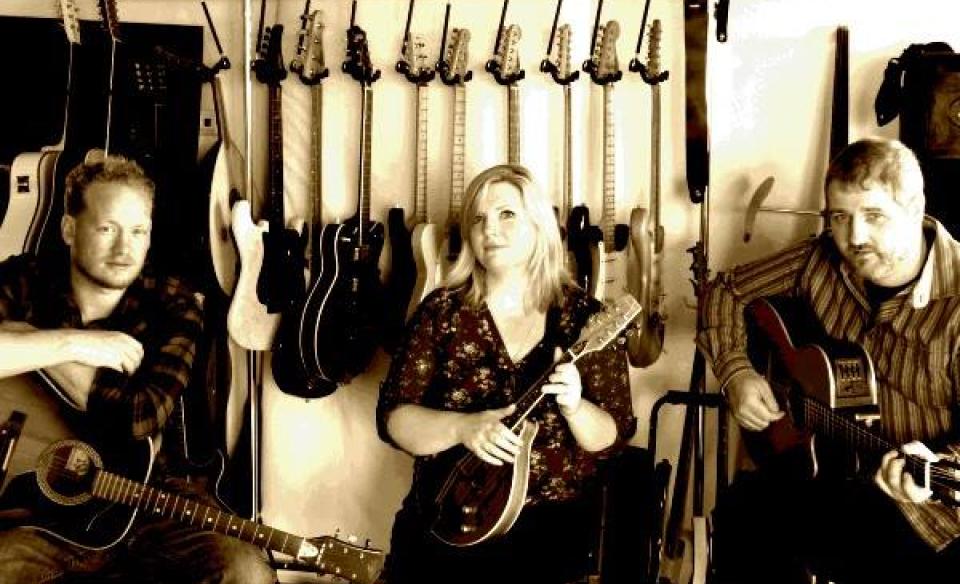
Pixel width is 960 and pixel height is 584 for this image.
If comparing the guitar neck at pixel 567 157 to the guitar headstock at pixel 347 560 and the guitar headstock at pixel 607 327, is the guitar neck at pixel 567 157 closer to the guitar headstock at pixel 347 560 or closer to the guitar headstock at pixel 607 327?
the guitar headstock at pixel 607 327

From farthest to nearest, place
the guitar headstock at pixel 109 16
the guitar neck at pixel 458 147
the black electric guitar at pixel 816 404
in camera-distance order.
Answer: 1. the guitar neck at pixel 458 147
2. the guitar headstock at pixel 109 16
3. the black electric guitar at pixel 816 404

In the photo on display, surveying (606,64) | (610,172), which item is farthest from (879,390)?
(606,64)

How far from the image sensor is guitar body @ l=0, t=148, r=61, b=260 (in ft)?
7.95

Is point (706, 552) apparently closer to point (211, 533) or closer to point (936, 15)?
point (211, 533)

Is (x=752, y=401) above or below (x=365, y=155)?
below

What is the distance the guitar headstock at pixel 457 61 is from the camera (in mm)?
2867

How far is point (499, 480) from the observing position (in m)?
2.24

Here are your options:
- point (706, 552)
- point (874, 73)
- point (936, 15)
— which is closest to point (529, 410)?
point (706, 552)

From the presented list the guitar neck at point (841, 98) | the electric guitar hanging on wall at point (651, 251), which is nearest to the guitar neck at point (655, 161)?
the electric guitar hanging on wall at point (651, 251)

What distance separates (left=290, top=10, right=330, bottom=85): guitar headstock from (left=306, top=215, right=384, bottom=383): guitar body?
0.50 m

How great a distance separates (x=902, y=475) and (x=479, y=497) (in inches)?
38.1

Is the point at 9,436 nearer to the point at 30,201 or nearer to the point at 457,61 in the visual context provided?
the point at 30,201

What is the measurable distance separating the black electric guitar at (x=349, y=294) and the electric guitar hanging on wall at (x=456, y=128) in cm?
22

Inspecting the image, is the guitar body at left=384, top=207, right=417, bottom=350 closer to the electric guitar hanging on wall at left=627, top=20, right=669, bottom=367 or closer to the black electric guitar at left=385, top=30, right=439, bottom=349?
the black electric guitar at left=385, top=30, right=439, bottom=349
